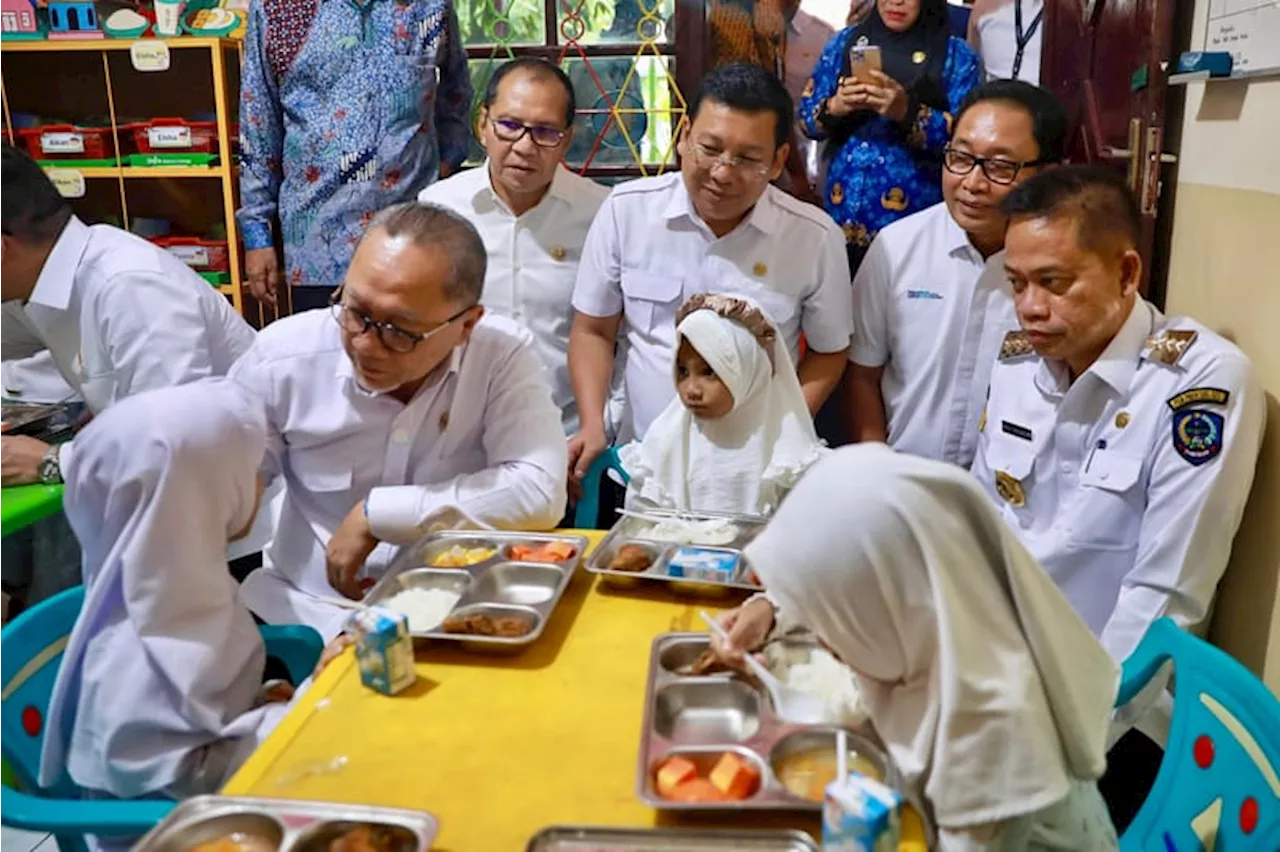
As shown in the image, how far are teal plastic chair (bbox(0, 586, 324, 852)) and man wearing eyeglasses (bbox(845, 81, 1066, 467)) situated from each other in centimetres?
193

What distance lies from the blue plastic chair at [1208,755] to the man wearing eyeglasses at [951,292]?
3.51ft

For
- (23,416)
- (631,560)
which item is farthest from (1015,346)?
(23,416)

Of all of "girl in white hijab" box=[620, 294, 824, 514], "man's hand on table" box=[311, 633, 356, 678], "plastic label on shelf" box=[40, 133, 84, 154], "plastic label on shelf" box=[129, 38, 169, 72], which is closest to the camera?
"man's hand on table" box=[311, 633, 356, 678]

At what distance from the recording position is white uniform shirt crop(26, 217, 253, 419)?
2320 mm

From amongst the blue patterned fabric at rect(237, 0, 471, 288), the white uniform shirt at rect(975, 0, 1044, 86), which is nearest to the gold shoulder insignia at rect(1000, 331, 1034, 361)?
the white uniform shirt at rect(975, 0, 1044, 86)

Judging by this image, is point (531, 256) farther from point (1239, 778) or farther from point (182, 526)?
point (1239, 778)

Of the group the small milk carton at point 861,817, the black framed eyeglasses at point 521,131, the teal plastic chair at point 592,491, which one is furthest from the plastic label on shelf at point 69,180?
the small milk carton at point 861,817

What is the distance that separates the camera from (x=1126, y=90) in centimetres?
264

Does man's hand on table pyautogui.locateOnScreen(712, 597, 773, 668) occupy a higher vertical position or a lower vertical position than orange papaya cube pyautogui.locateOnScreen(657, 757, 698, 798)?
higher

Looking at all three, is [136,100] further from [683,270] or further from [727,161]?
[727,161]

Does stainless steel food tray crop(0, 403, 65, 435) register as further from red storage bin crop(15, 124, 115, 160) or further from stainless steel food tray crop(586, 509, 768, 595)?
red storage bin crop(15, 124, 115, 160)

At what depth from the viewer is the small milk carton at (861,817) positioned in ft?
3.25

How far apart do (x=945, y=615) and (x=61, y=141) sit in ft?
14.2

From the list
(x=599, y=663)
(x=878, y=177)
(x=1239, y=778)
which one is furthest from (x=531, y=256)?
(x=1239, y=778)
